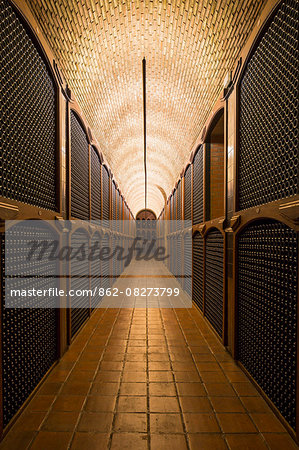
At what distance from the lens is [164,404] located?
2.40m

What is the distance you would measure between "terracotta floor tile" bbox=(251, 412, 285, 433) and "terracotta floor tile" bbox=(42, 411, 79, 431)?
1.60 m

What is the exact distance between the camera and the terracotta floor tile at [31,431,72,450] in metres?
1.90

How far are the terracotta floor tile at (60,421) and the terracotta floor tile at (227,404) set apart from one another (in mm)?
1310

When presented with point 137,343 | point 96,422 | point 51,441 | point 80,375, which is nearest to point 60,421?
point 51,441

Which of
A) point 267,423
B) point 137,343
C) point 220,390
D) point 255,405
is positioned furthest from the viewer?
point 137,343

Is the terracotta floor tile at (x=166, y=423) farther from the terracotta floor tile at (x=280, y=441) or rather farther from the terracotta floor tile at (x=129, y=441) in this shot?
the terracotta floor tile at (x=280, y=441)

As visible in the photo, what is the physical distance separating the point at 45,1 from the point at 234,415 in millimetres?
4619

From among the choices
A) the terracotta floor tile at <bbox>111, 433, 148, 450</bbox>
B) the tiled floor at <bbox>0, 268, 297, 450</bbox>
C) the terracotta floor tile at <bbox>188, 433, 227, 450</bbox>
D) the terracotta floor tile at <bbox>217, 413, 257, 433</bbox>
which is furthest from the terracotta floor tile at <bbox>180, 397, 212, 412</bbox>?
the terracotta floor tile at <bbox>111, 433, 148, 450</bbox>

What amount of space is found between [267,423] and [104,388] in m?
1.60

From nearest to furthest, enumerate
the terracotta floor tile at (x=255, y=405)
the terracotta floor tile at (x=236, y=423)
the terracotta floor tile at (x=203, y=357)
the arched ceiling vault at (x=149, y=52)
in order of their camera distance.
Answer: the terracotta floor tile at (x=236, y=423) < the terracotta floor tile at (x=255, y=405) < the arched ceiling vault at (x=149, y=52) < the terracotta floor tile at (x=203, y=357)

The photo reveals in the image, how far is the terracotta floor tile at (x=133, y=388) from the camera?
2585 millimetres

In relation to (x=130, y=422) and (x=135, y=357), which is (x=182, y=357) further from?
(x=130, y=422)

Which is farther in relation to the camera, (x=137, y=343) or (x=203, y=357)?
(x=137, y=343)

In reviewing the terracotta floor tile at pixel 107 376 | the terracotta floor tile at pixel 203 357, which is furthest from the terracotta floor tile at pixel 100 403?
the terracotta floor tile at pixel 203 357
